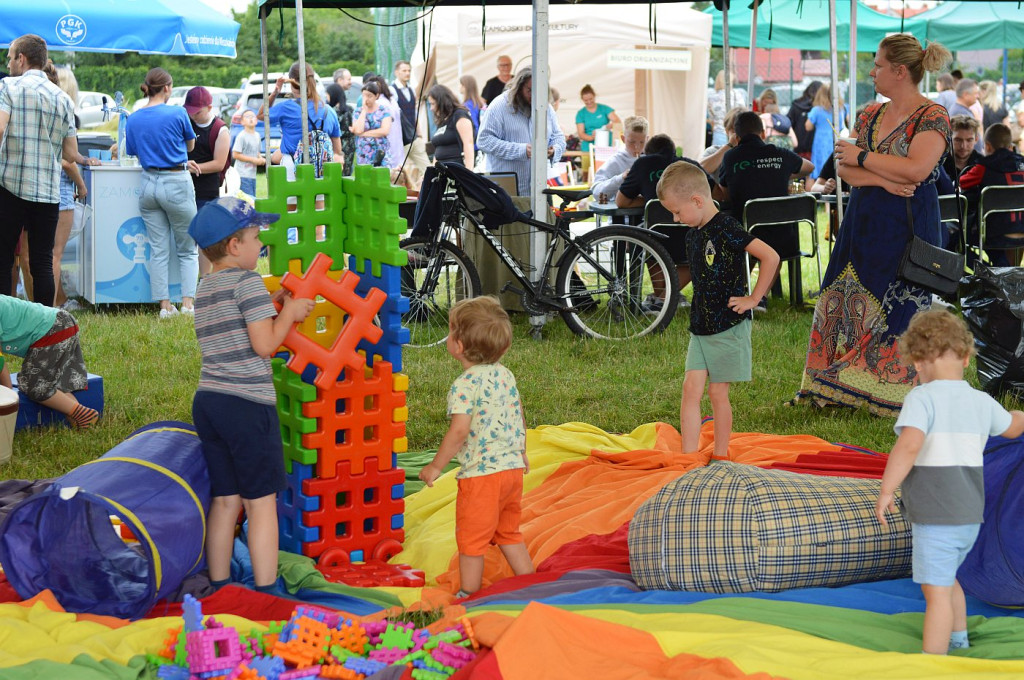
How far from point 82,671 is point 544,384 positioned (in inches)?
160

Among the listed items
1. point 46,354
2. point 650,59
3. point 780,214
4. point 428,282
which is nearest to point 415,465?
point 46,354

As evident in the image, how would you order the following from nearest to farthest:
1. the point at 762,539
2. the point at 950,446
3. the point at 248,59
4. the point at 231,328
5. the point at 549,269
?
the point at 950,446 → the point at 762,539 → the point at 231,328 → the point at 549,269 → the point at 248,59

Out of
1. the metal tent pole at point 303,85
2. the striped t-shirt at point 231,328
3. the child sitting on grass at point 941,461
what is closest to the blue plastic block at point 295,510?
the striped t-shirt at point 231,328

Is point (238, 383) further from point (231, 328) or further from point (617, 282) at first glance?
point (617, 282)

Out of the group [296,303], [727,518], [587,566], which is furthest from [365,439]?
[727,518]

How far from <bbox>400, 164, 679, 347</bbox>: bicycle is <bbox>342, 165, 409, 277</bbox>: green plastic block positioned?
3.14 meters

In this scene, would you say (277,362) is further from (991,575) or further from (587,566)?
(991,575)

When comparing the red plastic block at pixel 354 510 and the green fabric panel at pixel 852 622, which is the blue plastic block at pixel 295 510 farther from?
the green fabric panel at pixel 852 622

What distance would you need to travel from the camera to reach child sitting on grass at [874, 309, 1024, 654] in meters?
2.93

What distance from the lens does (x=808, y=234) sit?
13.8m

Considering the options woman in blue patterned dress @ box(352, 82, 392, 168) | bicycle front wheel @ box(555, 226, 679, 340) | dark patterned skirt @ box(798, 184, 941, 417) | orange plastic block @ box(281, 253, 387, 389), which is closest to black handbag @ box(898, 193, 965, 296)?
dark patterned skirt @ box(798, 184, 941, 417)

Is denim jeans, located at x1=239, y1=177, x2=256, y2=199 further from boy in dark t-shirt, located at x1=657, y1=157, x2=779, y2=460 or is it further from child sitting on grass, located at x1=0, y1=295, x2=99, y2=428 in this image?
boy in dark t-shirt, located at x1=657, y1=157, x2=779, y2=460

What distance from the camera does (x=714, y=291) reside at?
4773mm

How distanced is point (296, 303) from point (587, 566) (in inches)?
51.8
